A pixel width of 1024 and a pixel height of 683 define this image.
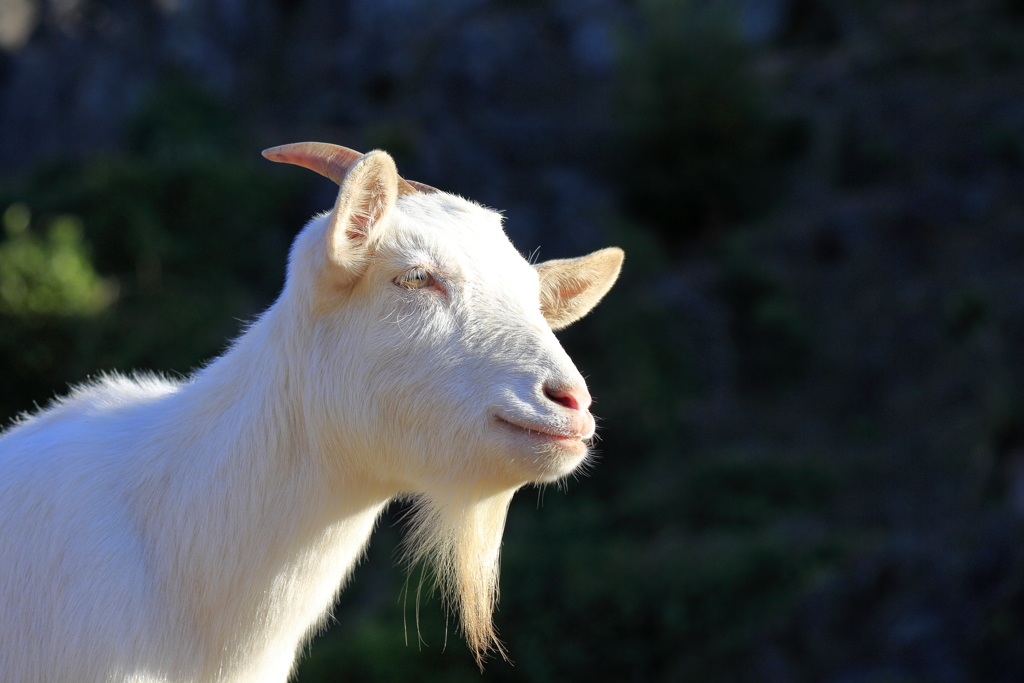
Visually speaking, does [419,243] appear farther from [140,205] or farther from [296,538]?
[140,205]

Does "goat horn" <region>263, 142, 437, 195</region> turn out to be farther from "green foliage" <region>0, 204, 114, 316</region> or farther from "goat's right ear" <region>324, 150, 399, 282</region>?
"green foliage" <region>0, 204, 114, 316</region>

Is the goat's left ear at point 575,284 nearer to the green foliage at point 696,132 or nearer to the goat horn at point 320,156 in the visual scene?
Answer: the goat horn at point 320,156

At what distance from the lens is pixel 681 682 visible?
11453 millimetres

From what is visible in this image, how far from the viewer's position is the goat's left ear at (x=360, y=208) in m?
2.15

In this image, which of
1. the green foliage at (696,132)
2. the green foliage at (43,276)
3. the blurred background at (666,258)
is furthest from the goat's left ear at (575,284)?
the green foliage at (696,132)

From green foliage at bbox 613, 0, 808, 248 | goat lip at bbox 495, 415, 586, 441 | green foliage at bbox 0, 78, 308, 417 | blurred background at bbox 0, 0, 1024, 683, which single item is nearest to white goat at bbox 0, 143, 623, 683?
goat lip at bbox 495, 415, 586, 441

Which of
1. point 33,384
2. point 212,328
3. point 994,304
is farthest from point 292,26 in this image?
point 994,304

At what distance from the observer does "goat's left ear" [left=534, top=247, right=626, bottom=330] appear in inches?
111

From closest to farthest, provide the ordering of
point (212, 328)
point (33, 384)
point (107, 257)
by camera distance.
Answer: point (33, 384), point (212, 328), point (107, 257)

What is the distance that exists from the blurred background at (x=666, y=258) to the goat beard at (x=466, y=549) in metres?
3.60

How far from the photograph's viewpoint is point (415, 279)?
7.70ft

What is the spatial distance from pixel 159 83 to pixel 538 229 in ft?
52.5

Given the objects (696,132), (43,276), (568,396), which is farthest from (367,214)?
(696,132)

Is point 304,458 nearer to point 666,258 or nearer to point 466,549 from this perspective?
point 466,549
